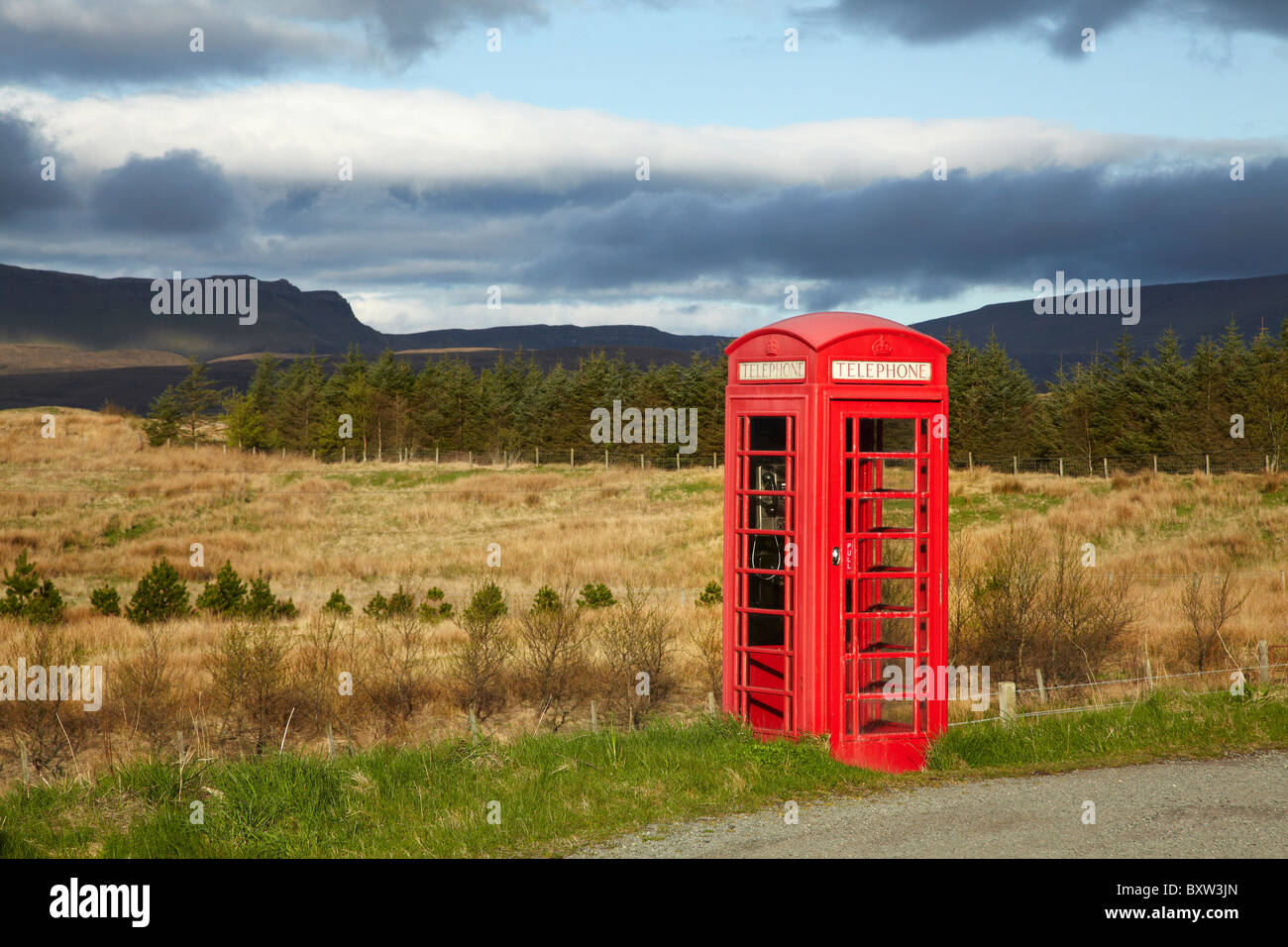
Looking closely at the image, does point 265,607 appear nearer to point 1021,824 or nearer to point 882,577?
point 882,577

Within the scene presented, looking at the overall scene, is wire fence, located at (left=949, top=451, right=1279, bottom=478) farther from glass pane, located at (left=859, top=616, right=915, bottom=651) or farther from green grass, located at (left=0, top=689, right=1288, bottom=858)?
green grass, located at (left=0, top=689, right=1288, bottom=858)

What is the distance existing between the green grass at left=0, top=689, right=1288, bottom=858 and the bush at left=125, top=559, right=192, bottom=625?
52.7ft

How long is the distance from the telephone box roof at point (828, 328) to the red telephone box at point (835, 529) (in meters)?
0.02

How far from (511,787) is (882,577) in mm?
3770

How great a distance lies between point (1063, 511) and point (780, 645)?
30554 mm

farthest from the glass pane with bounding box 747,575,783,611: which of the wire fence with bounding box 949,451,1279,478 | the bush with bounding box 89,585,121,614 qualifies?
the wire fence with bounding box 949,451,1279,478

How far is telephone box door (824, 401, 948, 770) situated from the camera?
32.2 feet

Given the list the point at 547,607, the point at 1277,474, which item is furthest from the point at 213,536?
the point at 1277,474

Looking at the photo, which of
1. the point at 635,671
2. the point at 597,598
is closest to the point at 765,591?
the point at 635,671

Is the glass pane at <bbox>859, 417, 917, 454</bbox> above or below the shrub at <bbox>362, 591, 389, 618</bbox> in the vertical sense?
above

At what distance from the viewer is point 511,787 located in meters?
9.07

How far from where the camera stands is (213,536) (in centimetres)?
4269

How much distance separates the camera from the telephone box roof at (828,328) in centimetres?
974

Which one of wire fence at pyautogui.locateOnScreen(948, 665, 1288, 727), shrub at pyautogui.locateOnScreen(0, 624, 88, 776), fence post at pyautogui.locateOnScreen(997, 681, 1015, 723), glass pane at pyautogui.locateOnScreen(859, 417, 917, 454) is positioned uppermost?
glass pane at pyautogui.locateOnScreen(859, 417, 917, 454)
